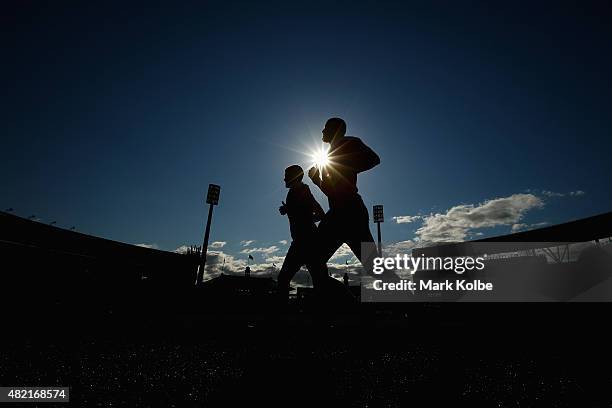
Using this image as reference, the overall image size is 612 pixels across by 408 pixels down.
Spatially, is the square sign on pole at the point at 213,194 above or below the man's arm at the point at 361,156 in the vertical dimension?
above

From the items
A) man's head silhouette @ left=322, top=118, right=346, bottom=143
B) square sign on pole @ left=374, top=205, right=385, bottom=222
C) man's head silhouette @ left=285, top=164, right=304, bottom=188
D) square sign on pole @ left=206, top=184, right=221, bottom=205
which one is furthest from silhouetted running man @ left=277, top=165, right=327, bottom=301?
square sign on pole @ left=374, top=205, right=385, bottom=222

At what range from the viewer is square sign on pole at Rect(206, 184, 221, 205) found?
29891 mm

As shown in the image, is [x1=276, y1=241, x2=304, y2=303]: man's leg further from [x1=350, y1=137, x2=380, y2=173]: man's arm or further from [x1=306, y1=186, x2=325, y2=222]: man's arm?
[x1=350, y1=137, x2=380, y2=173]: man's arm

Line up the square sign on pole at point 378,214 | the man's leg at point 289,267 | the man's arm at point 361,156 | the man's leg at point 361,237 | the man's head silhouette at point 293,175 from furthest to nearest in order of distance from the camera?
the square sign on pole at point 378,214, the man's head silhouette at point 293,175, the man's leg at point 289,267, the man's arm at point 361,156, the man's leg at point 361,237

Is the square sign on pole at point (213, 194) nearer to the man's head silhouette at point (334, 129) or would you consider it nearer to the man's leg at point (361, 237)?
the man's head silhouette at point (334, 129)

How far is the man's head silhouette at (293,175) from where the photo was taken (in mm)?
3719

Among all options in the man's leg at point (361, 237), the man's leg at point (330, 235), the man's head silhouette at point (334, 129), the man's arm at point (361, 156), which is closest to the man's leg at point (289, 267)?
the man's leg at point (330, 235)

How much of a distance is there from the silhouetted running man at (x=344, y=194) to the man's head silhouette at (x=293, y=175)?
1.36 feet

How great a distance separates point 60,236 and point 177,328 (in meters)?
6.43

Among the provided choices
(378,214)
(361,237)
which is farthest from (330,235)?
(378,214)

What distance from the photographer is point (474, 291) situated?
6539mm

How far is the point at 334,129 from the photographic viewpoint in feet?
11.2

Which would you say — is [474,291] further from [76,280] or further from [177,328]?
[76,280]

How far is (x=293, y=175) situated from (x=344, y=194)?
89 cm
